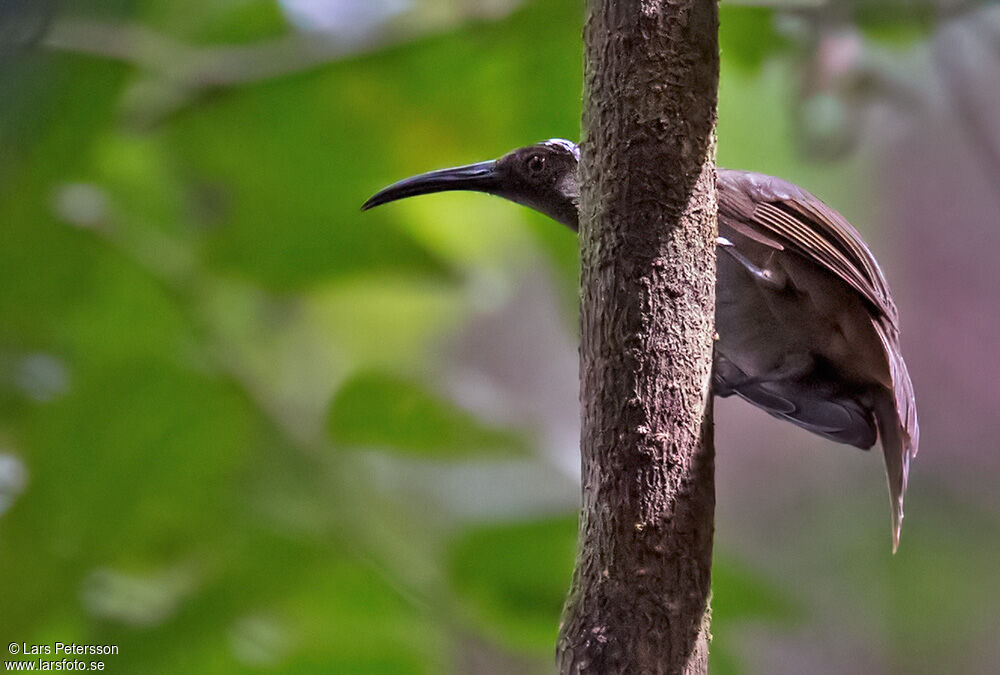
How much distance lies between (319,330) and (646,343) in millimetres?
1281

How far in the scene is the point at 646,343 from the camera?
536mm

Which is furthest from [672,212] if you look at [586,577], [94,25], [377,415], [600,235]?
[94,25]

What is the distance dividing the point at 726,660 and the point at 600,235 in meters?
1.01

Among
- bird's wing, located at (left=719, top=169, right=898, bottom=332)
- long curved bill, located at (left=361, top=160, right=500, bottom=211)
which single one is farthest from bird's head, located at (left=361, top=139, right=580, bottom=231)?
bird's wing, located at (left=719, top=169, right=898, bottom=332)

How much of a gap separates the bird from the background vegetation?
2.04ft

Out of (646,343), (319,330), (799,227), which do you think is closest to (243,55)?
(319,330)

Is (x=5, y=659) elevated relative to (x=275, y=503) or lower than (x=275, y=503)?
lower

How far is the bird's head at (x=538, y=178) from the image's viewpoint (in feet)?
2.52

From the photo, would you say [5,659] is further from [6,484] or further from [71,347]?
[71,347]

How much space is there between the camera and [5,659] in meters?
1.30

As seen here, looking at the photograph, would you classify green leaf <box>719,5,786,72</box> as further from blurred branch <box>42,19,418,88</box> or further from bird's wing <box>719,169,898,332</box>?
bird's wing <box>719,169,898,332</box>

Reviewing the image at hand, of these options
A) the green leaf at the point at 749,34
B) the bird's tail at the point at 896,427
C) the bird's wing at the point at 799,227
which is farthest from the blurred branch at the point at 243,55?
the bird's tail at the point at 896,427

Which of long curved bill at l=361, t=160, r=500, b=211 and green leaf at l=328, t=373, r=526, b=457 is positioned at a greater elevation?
green leaf at l=328, t=373, r=526, b=457

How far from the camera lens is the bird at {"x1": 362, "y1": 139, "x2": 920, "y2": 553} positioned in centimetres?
74
